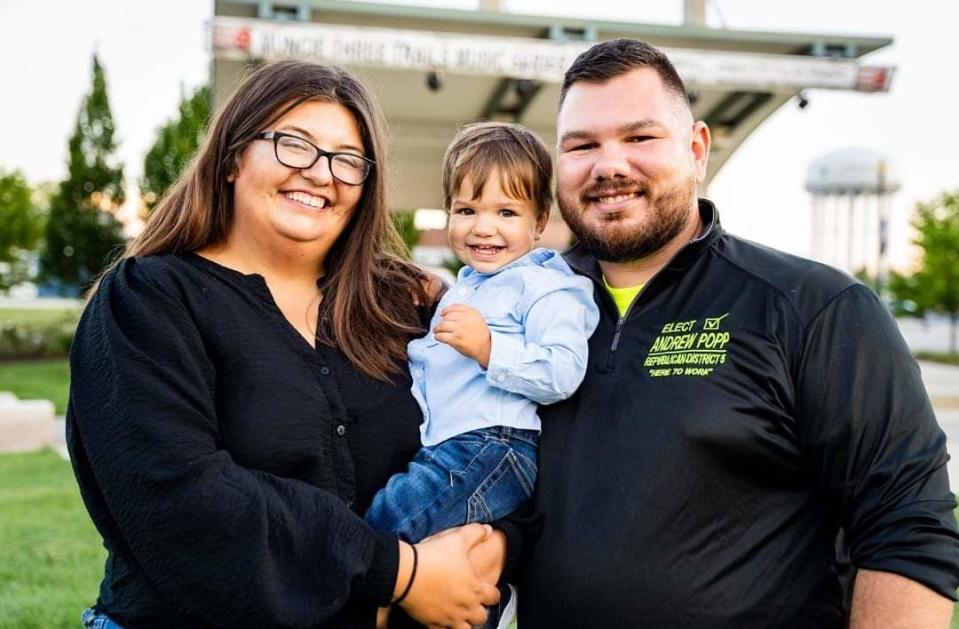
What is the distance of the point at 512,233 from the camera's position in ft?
9.46

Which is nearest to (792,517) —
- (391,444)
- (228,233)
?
(391,444)

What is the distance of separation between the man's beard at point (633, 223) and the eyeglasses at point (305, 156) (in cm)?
68

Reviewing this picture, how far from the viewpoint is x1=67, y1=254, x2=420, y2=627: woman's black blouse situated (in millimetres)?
2004

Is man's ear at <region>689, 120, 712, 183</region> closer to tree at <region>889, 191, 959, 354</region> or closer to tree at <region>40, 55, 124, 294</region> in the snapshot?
tree at <region>40, 55, 124, 294</region>

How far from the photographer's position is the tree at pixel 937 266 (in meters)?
25.3

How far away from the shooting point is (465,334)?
250 cm

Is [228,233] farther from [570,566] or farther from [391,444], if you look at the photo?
[570,566]

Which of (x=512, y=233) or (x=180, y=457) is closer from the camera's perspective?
(x=180, y=457)

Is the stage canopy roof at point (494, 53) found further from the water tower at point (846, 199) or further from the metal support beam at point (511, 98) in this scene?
the water tower at point (846, 199)

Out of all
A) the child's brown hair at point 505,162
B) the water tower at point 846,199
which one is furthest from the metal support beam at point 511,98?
the water tower at point 846,199

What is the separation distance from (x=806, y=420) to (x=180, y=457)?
152cm

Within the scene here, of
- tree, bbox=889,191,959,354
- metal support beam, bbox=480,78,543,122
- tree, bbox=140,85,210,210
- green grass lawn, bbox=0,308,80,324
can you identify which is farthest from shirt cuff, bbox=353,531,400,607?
tree, bbox=889,191,959,354

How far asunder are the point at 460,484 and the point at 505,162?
103cm

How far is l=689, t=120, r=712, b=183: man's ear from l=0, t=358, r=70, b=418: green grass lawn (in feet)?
44.6
